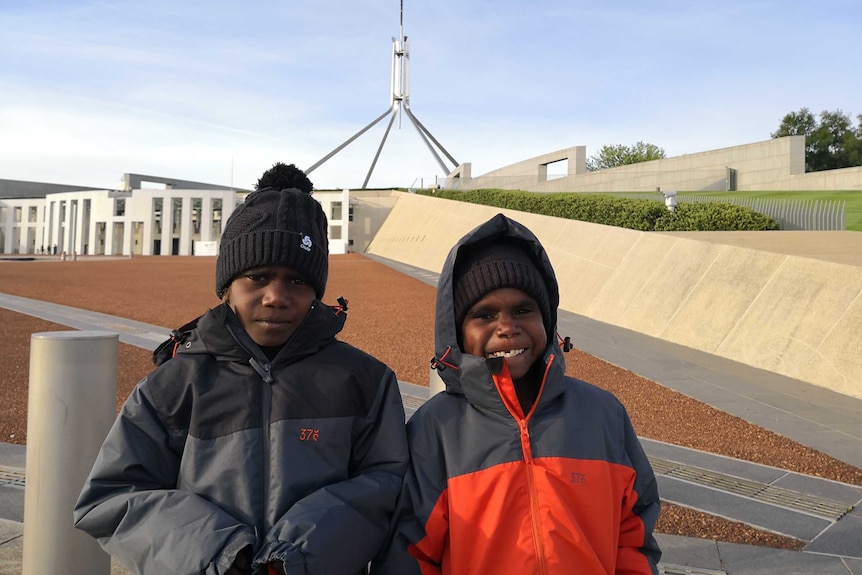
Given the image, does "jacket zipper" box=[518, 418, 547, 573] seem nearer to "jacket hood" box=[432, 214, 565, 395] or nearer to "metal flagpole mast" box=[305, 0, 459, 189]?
"jacket hood" box=[432, 214, 565, 395]

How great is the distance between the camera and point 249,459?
1735 millimetres

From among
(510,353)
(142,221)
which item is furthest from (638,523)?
(142,221)

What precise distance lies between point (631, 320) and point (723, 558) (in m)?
7.29

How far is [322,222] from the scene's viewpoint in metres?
2.15

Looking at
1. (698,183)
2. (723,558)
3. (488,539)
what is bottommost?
(723,558)

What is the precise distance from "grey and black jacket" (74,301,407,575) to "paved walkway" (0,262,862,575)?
68.9 inches

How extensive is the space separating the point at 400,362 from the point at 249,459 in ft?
19.4

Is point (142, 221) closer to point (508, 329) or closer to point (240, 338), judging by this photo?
point (240, 338)

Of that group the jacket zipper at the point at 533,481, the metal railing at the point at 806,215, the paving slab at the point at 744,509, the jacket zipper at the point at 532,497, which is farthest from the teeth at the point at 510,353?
the metal railing at the point at 806,215

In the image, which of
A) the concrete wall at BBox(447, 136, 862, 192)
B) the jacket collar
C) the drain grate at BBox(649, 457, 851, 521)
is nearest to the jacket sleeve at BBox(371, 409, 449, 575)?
the jacket collar

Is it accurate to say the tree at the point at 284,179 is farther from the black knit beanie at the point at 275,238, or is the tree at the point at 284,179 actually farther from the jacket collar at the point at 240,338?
the jacket collar at the point at 240,338

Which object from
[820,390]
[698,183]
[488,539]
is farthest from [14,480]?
[698,183]

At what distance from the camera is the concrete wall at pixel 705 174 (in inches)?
994

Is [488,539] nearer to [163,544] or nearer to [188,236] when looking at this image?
[163,544]
